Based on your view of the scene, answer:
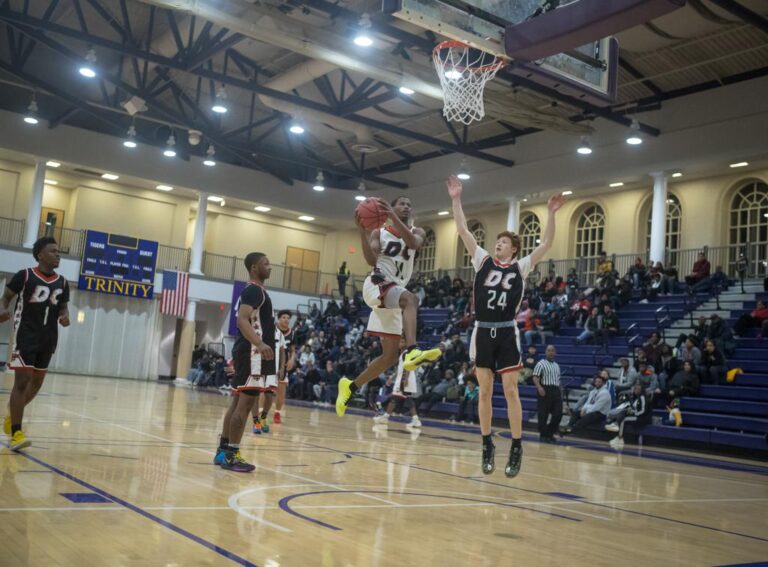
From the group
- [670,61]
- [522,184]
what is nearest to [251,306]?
[670,61]

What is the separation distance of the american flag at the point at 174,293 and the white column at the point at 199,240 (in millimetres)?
862

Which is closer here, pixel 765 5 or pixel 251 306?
pixel 251 306

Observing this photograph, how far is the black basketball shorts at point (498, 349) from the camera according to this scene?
5.93 metres

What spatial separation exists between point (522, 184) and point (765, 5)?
1025 centimetres

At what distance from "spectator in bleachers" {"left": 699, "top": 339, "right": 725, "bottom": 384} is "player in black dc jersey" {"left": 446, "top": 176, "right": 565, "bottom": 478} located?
32.5 feet

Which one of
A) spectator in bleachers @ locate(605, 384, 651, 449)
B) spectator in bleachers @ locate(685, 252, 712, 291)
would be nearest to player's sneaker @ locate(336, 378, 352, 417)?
spectator in bleachers @ locate(605, 384, 651, 449)

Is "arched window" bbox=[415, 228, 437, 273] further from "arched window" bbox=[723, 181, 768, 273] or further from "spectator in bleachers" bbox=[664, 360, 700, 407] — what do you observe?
"spectator in bleachers" bbox=[664, 360, 700, 407]

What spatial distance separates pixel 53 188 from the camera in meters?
29.3

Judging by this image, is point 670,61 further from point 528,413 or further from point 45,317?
point 45,317

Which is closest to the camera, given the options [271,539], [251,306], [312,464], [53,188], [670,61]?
[271,539]

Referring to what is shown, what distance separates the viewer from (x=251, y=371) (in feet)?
19.9

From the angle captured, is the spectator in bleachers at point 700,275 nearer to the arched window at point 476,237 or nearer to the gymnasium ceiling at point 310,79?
the gymnasium ceiling at point 310,79

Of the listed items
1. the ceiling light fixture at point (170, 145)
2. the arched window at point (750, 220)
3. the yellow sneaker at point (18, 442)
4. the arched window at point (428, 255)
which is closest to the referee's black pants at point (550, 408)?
the yellow sneaker at point (18, 442)

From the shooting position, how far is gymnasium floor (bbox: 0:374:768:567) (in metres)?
3.44
